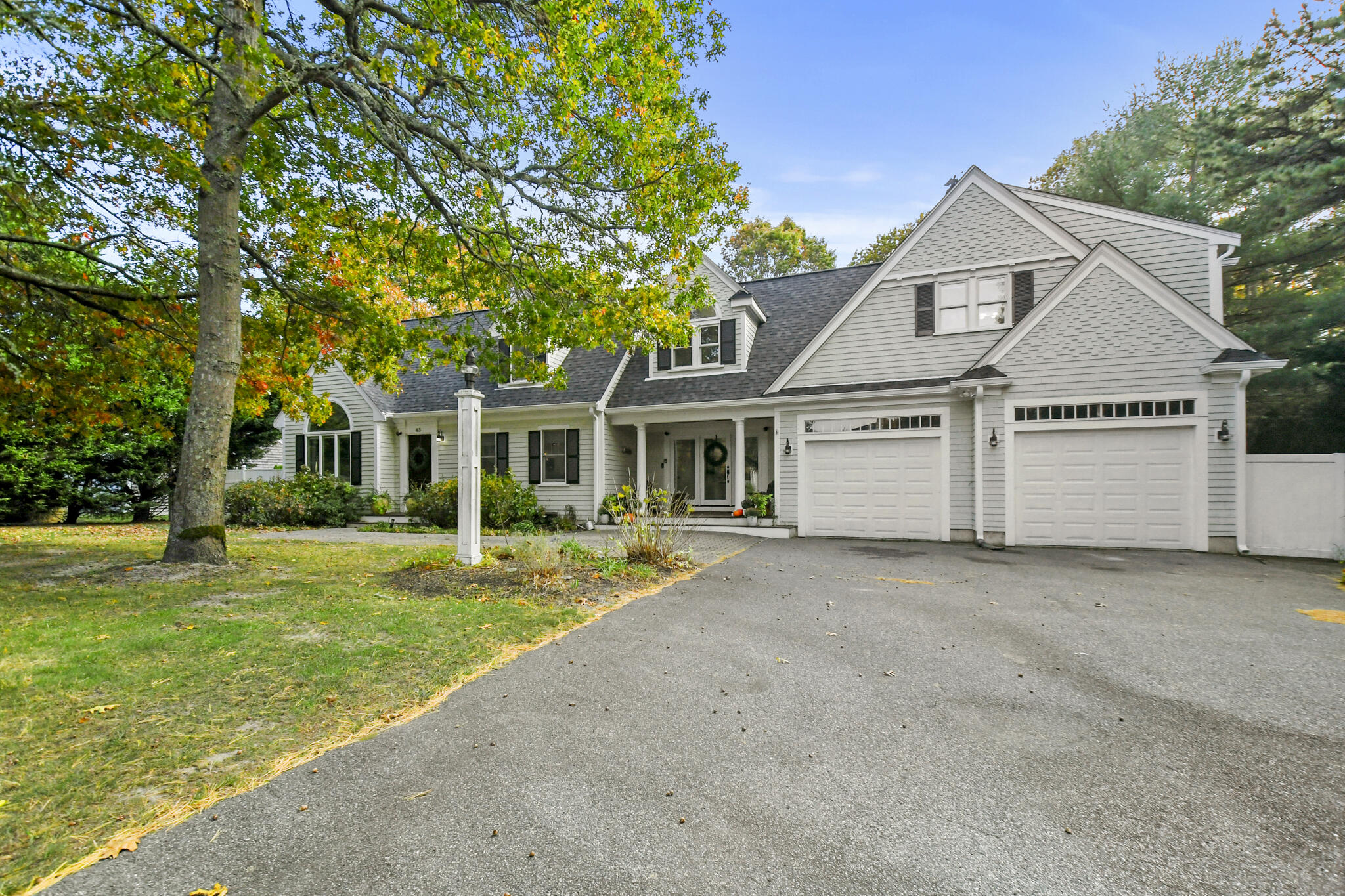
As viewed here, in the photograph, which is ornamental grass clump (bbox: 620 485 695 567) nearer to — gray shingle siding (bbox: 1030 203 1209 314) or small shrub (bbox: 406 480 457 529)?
small shrub (bbox: 406 480 457 529)

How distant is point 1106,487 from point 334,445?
65.1ft

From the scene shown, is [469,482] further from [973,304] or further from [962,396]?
[973,304]

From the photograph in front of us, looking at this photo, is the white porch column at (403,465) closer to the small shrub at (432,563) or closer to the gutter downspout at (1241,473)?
the small shrub at (432,563)

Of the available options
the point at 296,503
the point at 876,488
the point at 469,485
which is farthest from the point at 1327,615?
the point at 296,503

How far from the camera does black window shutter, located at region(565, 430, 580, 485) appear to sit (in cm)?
1575

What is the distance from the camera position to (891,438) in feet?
40.1

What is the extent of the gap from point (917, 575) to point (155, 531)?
1587cm

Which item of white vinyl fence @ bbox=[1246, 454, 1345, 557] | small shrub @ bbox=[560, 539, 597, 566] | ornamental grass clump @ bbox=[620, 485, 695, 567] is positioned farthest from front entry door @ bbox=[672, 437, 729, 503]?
white vinyl fence @ bbox=[1246, 454, 1345, 557]

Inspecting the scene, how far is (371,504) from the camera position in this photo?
1709 centimetres

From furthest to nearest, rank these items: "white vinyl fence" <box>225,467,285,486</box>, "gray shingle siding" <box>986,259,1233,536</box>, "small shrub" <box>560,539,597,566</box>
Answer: "white vinyl fence" <box>225,467,285,486</box>
"gray shingle siding" <box>986,259,1233,536</box>
"small shrub" <box>560,539,597,566</box>

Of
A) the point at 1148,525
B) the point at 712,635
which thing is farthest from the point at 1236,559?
the point at 712,635

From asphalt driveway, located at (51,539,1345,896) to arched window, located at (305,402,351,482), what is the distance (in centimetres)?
1574

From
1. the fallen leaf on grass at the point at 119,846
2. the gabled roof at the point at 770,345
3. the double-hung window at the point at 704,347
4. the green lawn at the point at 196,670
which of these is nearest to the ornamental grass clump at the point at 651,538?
the green lawn at the point at 196,670

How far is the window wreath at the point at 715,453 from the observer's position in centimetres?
1622
